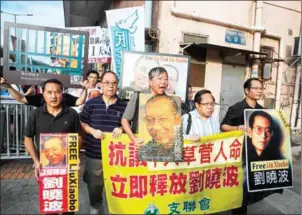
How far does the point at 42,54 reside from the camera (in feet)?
9.93

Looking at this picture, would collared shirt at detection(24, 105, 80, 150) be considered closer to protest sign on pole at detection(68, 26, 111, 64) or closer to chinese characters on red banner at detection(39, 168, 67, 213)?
chinese characters on red banner at detection(39, 168, 67, 213)

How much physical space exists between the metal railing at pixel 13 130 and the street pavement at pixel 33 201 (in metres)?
1.21

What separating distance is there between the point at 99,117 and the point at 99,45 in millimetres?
1829

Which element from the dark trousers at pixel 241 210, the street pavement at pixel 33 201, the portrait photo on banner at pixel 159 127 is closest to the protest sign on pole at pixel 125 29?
the portrait photo on banner at pixel 159 127

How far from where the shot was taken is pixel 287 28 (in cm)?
956

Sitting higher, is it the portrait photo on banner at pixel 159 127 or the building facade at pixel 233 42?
the building facade at pixel 233 42

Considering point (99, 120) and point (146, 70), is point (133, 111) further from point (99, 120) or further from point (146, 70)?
point (146, 70)

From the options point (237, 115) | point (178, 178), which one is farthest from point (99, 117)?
point (237, 115)

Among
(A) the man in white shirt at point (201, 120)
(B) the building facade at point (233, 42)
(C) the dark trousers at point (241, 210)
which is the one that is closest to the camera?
(A) the man in white shirt at point (201, 120)

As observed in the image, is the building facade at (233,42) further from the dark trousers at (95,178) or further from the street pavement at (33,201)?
the dark trousers at (95,178)

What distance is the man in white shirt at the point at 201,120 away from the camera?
8.85 ft

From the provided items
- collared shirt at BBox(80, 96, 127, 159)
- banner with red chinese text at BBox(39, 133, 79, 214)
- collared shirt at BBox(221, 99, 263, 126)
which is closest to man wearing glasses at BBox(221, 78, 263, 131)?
collared shirt at BBox(221, 99, 263, 126)

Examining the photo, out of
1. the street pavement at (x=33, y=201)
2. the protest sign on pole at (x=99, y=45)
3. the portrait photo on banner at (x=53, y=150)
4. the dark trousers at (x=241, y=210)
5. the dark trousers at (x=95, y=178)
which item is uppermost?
the protest sign on pole at (x=99, y=45)

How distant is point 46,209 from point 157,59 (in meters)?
1.78
